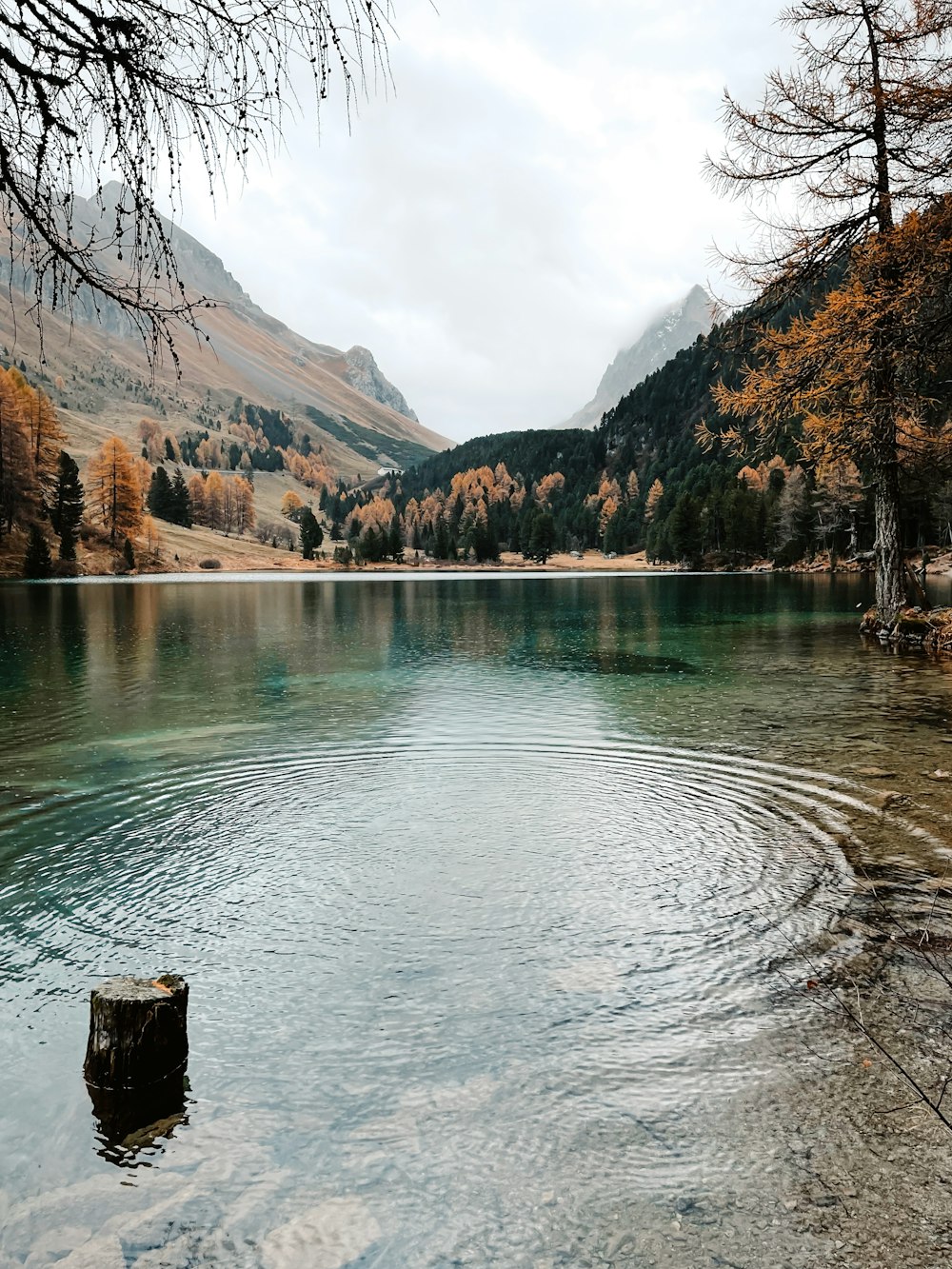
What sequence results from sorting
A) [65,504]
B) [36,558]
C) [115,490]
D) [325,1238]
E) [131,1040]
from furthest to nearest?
1. [115,490]
2. [65,504]
3. [36,558]
4. [131,1040]
5. [325,1238]

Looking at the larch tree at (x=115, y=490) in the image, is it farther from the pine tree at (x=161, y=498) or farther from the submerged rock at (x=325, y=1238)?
the submerged rock at (x=325, y=1238)

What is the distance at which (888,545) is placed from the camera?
26828 mm

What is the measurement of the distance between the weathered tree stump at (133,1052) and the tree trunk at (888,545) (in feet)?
83.0

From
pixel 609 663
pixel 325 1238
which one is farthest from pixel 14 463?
pixel 325 1238

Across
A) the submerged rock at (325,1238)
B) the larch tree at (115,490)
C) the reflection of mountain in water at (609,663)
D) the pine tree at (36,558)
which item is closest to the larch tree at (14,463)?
the pine tree at (36,558)

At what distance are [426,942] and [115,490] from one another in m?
129

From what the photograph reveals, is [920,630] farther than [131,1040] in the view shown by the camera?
Yes

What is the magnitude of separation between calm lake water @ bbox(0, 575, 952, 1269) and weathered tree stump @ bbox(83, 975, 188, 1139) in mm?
205

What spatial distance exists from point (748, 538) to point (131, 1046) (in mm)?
148979

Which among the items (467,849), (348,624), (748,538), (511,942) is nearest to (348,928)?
(511,942)

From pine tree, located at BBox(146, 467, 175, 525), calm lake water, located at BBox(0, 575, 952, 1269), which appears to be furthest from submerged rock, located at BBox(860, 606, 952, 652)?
pine tree, located at BBox(146, 467, 175, 525)

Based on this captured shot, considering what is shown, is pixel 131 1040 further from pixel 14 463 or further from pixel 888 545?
pixel 14 463

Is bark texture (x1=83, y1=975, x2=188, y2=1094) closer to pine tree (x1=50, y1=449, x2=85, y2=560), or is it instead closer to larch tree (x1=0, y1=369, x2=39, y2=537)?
larch tree (x1=0, y1=369, x2=39, y2=537)

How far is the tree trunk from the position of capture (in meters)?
25.7
